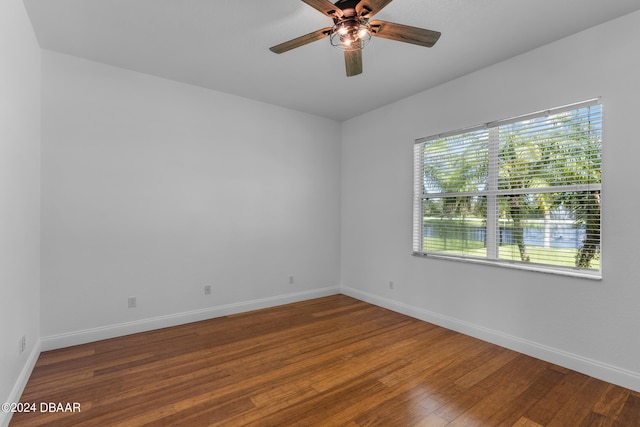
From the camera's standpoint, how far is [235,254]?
403 centimetres

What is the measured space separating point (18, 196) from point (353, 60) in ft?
8.65

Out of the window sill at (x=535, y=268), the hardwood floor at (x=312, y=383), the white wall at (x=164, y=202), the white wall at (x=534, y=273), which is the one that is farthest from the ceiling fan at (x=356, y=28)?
the hardwood floor at (x=312, y=383)

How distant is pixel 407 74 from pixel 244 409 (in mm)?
3430

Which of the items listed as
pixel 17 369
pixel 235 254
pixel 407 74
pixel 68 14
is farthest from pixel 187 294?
pixel 407 74

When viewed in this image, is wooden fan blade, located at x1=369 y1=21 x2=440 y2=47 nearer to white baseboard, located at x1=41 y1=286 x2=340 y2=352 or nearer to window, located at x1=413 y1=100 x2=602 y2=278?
window, located at x1=413 y1=100 x2=602 y2=278

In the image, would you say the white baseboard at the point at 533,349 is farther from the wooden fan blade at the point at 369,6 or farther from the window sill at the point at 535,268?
the wooden fan blade at the point at 369,6

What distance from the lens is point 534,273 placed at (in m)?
2.82

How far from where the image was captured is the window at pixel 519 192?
259 cm

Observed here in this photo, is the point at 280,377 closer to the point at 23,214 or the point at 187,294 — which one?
the point at 187,294

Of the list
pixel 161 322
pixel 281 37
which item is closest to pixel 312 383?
pixel 161 322

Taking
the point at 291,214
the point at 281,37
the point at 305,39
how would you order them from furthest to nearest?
the point at 291,214, the point at 281,37, the point at 305,39

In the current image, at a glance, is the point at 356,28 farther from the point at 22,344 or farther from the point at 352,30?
the point at 22,344

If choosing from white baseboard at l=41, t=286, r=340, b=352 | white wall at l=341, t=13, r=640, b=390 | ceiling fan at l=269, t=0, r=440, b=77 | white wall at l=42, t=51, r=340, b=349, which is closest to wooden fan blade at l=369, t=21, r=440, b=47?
ceiling fan at l=269, t=0, r=440, b=77

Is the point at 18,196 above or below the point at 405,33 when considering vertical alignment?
below
